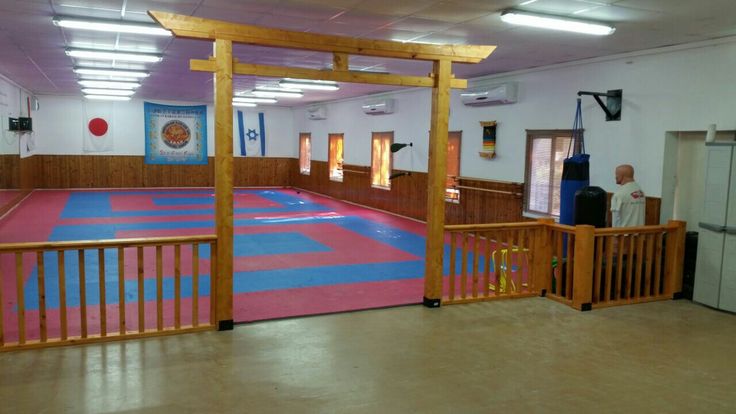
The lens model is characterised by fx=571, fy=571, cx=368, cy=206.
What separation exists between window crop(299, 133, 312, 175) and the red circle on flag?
6296 millimetres

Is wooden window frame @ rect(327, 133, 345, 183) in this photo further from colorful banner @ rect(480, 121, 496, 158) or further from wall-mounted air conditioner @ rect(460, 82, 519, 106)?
colorful banner @ rect(480, 121, 496, 158)

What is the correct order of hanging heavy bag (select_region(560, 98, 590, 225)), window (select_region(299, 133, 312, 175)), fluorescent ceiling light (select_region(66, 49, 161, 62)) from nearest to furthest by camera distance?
hanging heavy bag (select_region(560, 98, 590, 225)), fluorescent ceiling light (select_region(66, 49, 161, 62)), window (select_region(299, 133, 312, 175))

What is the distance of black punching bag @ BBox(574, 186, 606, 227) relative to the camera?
21.7 ft

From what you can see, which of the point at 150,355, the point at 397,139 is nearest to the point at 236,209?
the point at 397,139

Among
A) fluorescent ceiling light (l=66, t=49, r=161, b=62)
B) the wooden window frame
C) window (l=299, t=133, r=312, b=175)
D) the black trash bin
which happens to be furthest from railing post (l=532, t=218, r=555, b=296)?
window (l=299, t=133, r=312, b=175)

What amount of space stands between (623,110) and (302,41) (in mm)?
4602

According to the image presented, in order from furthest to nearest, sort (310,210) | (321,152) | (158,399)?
(321,152), (310,210), (158,399)

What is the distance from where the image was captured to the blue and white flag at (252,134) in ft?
65.9

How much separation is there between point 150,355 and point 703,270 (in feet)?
18.3

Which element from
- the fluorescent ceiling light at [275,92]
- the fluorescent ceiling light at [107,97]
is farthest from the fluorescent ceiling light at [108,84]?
the fluorescent ceiling light at [275,92]

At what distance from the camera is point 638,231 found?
618cm

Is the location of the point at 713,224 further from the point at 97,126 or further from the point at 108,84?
the point at 97,126

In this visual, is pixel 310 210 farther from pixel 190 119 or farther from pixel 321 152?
pixel 190 119

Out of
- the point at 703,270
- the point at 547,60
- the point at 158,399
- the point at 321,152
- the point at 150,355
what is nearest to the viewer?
the point at 158,399
